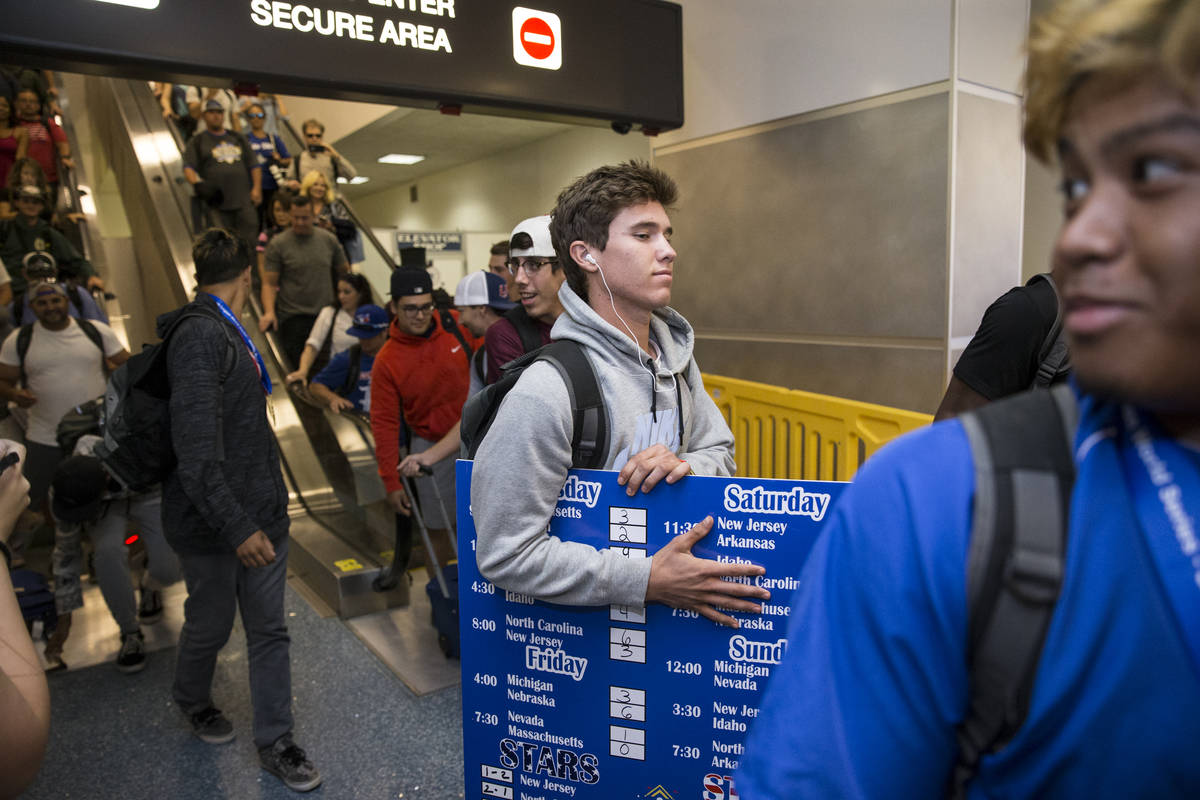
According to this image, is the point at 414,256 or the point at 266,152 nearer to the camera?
the point at 414,256

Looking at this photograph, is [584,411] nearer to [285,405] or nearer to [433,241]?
[285,405]

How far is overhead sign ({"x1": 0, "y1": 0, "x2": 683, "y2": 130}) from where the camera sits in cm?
326

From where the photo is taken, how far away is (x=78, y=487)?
11.4 ft

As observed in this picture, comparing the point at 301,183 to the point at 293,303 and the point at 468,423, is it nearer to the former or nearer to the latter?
the point at 293,303

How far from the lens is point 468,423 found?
1774 millimetres

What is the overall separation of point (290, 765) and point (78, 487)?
1634 mm

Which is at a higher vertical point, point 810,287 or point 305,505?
point 810,287

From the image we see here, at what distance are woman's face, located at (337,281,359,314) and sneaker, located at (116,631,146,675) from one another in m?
2.89

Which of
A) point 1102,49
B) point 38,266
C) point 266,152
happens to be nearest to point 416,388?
point 38,266

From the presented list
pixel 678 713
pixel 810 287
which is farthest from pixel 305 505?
pixel 678 713

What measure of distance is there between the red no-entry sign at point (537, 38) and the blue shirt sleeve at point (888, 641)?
13.0 ft

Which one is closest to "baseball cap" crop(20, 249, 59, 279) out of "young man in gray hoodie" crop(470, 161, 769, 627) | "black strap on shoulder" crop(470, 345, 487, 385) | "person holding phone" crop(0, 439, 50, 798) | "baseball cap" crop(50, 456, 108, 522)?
"baseball cap" crop(50, 456, 108, 522)

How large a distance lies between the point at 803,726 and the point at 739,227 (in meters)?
4.62

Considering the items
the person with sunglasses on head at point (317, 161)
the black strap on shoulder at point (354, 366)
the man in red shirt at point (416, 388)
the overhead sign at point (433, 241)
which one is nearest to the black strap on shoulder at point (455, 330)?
the man in red shirt at point (416, 388)
